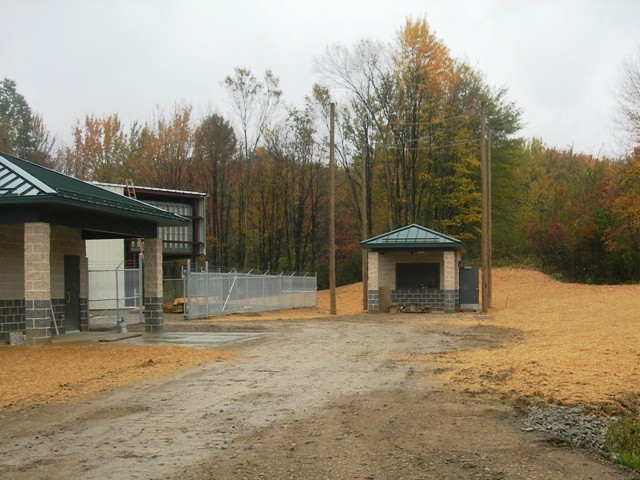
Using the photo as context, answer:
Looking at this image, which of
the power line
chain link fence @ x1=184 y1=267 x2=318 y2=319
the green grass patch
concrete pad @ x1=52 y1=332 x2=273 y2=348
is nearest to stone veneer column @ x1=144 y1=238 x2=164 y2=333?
concrete pad @ x1=52 y1=332 x2=273 y2=348

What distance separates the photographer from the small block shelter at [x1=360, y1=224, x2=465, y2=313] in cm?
3362

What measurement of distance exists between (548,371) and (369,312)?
69.9 feet

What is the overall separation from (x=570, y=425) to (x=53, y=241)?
17.0m

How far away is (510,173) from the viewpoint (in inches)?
2120

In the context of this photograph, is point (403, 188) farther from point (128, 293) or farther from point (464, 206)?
point (128, 293)

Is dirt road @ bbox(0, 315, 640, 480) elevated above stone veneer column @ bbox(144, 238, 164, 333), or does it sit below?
below

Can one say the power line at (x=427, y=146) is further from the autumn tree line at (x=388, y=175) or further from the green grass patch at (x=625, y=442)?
the green grass patch at (x=625, y=442)

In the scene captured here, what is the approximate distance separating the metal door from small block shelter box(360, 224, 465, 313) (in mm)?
489

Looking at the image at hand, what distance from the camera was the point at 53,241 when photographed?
2198 cm

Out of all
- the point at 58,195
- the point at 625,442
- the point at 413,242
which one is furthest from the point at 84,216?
the point at 413,242

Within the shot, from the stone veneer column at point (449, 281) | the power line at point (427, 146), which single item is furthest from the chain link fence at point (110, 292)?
the power line at point (427, 146)

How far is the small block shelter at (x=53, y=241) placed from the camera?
699 inches

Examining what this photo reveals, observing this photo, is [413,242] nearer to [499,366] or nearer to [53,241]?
[53,241]

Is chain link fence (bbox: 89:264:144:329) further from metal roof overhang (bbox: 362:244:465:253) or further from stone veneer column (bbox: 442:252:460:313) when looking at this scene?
stone veneer column (bbox: 442:252:460:313)
